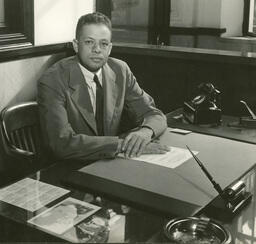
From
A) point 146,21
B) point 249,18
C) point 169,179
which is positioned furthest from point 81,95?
point 249,18

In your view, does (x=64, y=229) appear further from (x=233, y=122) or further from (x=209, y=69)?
(x=209, y=69)

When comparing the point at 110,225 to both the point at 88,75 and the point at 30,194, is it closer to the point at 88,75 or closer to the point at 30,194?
the point at 30,194

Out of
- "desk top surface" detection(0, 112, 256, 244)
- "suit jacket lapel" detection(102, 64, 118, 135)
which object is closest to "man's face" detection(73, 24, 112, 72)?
"suit jacket lapel" detection(102, 64, 118, 135)

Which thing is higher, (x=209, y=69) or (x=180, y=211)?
(x=209, y=69)

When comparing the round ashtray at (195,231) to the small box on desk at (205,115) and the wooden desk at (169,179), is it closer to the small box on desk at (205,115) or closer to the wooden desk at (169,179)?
the wooden desk at (169,179)

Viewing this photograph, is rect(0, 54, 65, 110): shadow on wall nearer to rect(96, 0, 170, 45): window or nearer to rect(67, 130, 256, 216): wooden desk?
rect(67, 130, 256, 216): wooden desk

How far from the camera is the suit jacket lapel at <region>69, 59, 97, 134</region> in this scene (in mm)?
2354

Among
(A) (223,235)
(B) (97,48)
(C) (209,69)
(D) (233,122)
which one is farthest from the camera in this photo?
(C) (209,69)

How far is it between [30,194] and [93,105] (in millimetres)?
1000

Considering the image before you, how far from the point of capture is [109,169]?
69.8 inches

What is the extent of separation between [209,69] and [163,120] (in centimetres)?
88

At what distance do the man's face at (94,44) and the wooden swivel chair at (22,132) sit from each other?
444 millimetres

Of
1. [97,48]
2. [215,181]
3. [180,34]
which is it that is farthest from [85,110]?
[180,34]

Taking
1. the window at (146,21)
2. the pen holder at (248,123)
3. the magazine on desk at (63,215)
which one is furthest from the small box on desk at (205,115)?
the window at (146,21)
